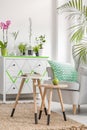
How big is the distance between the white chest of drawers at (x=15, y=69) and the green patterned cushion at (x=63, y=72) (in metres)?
1.02

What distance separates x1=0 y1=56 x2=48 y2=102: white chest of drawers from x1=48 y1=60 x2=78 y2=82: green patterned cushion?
1020 millimetres

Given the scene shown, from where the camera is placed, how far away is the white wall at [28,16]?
630 centimetres

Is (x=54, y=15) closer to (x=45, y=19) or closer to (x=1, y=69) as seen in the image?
(x=45, y=19)

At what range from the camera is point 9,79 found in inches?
229

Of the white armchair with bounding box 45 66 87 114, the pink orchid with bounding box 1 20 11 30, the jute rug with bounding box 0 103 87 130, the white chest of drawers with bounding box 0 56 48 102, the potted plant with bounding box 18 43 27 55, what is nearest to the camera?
the jute rug with bounding box 0 103 87 130

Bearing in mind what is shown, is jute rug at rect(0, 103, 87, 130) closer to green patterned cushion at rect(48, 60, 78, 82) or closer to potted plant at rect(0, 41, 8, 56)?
green patterned cushion at rect(48, 60, 78, 82)

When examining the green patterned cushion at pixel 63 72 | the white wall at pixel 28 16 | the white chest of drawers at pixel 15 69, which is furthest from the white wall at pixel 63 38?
the green patterned cushion at pixel 63 72

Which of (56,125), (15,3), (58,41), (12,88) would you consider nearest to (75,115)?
(56,125)

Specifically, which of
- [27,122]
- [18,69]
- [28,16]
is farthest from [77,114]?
[28,16]

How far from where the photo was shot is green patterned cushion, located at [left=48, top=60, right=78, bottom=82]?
4924 millimetres

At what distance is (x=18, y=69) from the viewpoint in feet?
19.2

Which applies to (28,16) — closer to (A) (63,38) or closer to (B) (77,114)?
(A) (63,38)

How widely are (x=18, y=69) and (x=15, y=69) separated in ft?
0.18

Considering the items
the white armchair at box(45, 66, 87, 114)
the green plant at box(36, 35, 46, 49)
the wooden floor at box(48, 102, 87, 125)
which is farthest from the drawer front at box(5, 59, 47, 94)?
the white armchair at box(45, 66, 87, 114)
